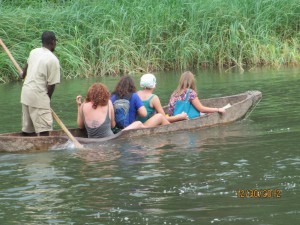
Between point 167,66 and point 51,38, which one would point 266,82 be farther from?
point 51,38

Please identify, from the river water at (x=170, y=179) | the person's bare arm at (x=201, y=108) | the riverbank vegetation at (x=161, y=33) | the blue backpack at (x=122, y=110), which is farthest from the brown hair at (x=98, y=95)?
the riverbank vegetation at (x=161, y=33)

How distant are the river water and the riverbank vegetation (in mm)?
7474

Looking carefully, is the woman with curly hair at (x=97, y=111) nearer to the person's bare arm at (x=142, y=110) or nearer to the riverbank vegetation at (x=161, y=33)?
the person's bare arm at (x=142, y=110)

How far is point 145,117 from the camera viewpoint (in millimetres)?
11906

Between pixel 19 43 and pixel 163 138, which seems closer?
pixel 163 138

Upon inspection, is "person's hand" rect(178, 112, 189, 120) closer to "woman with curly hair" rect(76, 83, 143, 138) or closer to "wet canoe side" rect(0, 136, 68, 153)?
"woman with curly hair" rect(76, 83, 143, 138)

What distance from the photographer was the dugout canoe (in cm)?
1056

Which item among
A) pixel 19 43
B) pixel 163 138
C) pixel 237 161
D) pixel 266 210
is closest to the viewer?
pixel 266 210

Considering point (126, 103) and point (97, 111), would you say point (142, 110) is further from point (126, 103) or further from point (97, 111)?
point (97, 111)

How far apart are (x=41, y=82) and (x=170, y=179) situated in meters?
2.96

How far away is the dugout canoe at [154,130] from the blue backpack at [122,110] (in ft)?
1.20

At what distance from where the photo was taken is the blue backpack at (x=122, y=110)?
11500 mm

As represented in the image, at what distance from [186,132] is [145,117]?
59 centimetres

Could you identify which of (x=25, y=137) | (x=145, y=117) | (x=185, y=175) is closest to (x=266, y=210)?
(x=185, y=175)
